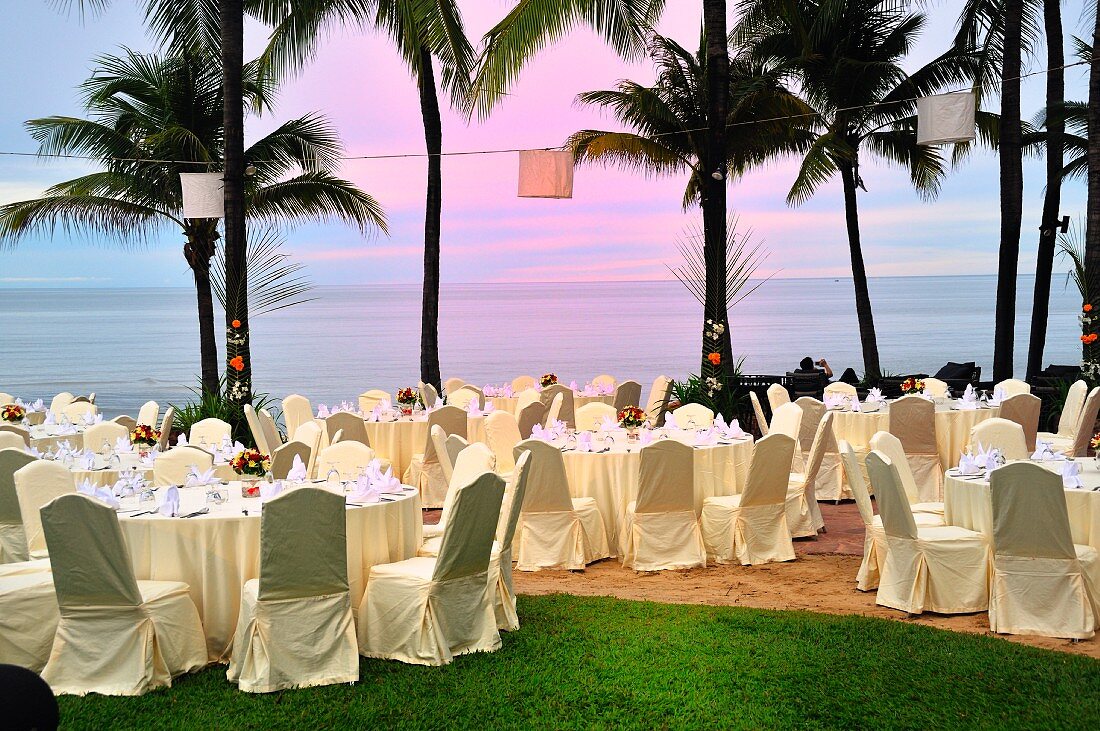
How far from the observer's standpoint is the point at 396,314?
6100 cm

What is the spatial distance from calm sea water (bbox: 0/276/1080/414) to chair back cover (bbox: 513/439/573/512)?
1683 centimetres

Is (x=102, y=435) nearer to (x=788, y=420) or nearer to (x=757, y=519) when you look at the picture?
(x=757, y=519)

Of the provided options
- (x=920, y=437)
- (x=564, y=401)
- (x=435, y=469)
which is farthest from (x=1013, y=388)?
(x=435, y=469)

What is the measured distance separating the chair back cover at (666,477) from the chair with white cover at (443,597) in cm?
210

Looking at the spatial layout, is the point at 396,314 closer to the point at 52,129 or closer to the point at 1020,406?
the point at 52,129

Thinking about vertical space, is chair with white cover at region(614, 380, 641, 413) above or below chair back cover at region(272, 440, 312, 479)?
above

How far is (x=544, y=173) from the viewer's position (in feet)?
41.1

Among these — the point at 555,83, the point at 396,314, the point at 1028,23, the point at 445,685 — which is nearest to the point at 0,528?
the point at 445,685

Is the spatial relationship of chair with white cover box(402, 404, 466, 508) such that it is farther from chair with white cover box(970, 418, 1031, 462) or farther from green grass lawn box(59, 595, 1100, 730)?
chair with white cover box(970, 418, 1031, 462)

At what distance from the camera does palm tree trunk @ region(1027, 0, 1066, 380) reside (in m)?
A: 15.1

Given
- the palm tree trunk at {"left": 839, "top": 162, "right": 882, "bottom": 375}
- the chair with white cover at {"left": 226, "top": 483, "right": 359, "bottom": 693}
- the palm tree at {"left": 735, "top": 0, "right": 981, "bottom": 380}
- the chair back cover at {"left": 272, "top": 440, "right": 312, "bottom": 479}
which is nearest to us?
the chair with white cover at {"left": 226, "top": 483, "right": 359, "bottom": 693}

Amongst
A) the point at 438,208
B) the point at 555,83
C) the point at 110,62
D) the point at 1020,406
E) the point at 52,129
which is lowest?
the point at 1020,406

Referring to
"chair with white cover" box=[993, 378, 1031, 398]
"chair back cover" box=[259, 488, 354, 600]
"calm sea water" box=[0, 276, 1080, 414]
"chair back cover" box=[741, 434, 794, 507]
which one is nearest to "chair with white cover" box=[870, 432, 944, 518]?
"chair back cover" box=[741, 434, 794, 507]

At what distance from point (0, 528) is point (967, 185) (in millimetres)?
31920
